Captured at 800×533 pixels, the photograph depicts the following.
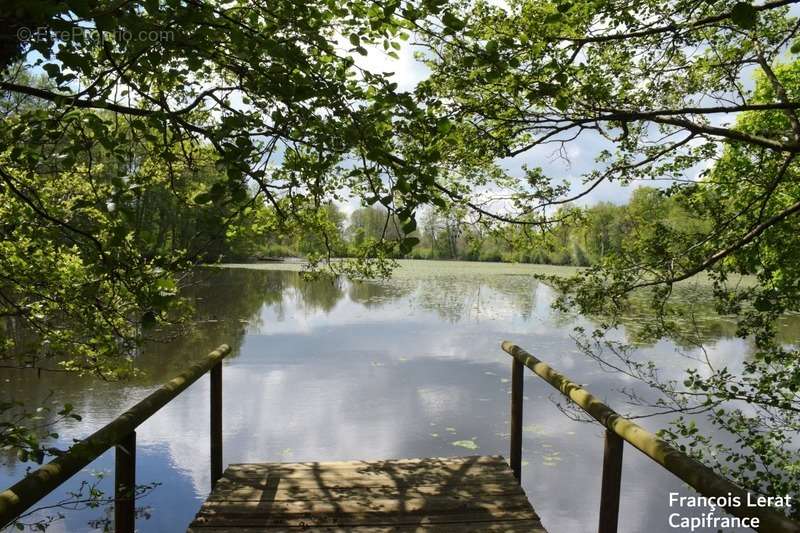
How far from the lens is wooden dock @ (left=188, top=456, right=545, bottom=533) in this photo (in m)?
2.65

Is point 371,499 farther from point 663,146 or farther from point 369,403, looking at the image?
point 369,403

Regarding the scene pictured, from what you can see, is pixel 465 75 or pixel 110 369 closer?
pixel 465 75

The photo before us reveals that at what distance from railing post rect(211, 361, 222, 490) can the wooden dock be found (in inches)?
4.8

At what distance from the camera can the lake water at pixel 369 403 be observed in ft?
18.8

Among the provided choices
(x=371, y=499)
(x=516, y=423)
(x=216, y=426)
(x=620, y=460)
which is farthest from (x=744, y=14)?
(x=216, y=426)

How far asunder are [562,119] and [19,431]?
3.44 meters

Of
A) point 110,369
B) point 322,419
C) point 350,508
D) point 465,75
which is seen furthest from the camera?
point 322,419

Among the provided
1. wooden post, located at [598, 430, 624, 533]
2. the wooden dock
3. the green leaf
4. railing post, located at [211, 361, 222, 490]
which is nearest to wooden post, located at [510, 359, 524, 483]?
the wooden dock

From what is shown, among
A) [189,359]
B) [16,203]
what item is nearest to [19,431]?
[16,203]

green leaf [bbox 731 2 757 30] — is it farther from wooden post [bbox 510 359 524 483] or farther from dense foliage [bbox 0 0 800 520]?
wooden post [bbox 510 359 524 483]

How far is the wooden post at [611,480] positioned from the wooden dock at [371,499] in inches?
18.2

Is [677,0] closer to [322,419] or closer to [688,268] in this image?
[688,268]

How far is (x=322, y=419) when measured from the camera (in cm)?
742

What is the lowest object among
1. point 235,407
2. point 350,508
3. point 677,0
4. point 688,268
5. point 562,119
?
point 235,407
